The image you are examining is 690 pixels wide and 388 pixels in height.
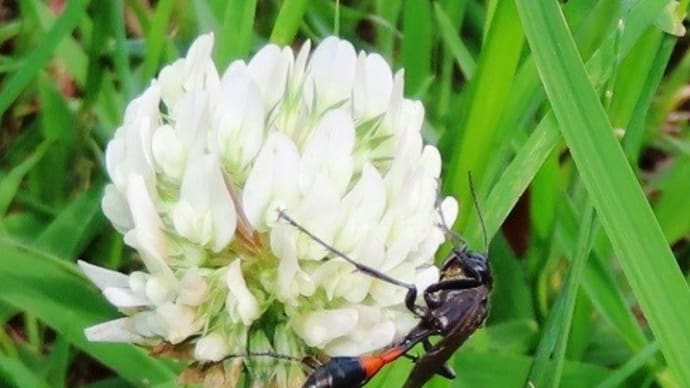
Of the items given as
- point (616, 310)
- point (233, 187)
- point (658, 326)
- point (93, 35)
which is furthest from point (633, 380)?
point (93, 35)

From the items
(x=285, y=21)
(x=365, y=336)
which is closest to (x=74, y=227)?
(x=285, y=21)

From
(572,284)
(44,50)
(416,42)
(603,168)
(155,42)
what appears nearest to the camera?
(603,168)

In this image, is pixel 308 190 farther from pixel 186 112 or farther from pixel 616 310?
pixel 616 310

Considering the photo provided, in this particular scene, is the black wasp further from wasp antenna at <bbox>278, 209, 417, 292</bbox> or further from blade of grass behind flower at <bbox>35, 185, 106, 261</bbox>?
blade of grass behind flower at <bbox>35, 185, 106, 261</bbox>

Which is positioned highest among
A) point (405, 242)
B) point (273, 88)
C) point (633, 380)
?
point (273, 88)

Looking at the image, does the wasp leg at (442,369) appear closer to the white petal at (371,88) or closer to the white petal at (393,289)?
the white petal at (393,289)

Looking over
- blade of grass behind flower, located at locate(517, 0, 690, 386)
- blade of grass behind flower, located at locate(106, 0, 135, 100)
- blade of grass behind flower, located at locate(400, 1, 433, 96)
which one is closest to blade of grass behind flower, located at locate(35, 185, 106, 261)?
blade of grass behind flower, located at locate(106, 0, 135, 100)

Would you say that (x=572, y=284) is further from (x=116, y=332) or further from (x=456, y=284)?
(x=116, y=332)
